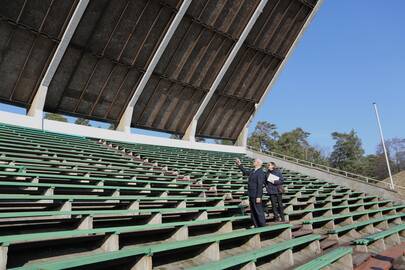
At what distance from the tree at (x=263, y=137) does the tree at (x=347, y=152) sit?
1300 cm

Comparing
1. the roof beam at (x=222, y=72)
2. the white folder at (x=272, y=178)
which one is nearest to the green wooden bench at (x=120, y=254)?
the white folder at (x=272, y=178)

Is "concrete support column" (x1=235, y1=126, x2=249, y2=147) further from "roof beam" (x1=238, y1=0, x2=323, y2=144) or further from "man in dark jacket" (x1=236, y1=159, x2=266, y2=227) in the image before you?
"man in dark jacket" (x1=236, y1=159, x2=266, y2=227)

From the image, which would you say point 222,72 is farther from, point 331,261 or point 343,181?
point 331,261

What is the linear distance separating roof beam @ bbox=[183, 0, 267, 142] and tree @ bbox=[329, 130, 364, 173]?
59062 mm

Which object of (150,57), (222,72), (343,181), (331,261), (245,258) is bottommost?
(331,261)

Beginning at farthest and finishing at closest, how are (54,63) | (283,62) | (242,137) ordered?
1. (242,137)
2. (283,62)
3. (54,63)

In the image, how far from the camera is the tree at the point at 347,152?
68875 mm

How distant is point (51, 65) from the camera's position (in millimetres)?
11914

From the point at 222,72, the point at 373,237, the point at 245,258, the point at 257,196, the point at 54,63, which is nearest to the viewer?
the point at 245,258

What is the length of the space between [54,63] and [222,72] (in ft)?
26.3

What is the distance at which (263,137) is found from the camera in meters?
73.4

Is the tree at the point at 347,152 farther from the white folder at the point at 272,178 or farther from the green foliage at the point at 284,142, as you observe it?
the white folder at the point at 272,178

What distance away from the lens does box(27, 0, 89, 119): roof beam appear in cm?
1140

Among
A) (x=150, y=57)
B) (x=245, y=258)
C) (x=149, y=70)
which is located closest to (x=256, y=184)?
(x=245, y=258)
